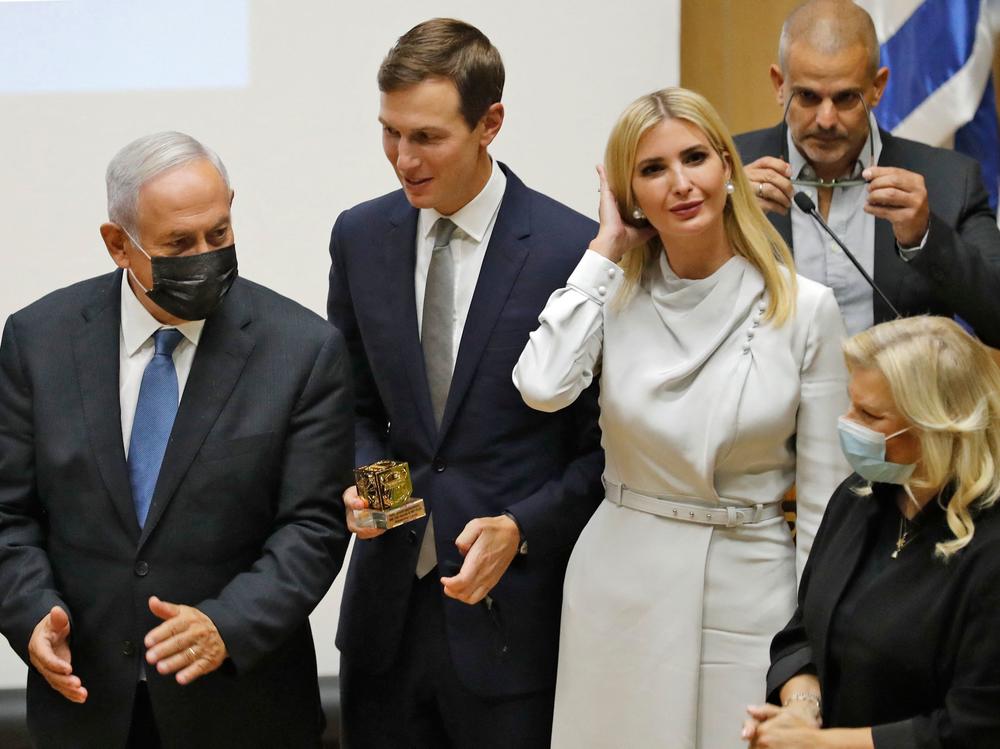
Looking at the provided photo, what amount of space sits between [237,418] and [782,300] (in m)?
1.03

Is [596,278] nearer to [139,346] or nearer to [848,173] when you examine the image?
[848,173]

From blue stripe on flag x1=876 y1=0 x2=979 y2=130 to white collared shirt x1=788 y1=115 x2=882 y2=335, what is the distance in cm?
124

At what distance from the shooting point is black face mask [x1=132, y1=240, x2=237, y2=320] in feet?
8.09

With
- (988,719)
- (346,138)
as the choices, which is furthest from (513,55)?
(988,719)

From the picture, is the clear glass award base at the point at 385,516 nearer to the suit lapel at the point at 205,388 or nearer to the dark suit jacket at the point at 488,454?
the dark suit jacket at the point at 488,454

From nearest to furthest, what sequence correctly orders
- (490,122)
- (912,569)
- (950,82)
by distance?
(912,569) → (490,122) → (950,82)

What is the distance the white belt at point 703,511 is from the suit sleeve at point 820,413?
0.25 feet

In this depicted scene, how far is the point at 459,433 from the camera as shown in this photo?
2.70 m

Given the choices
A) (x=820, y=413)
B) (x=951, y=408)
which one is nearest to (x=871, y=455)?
(x=951, y=408)

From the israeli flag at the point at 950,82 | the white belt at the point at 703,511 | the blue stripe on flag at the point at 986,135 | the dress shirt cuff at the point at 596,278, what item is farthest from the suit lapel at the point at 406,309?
the blue stripe on flag at the point at 986,135

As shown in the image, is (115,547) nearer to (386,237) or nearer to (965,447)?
(386,237)

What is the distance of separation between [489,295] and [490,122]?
376mm

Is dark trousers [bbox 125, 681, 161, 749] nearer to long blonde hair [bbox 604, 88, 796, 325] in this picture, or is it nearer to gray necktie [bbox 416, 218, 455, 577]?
gray necktie [bbox 416, 218, 455, 577]

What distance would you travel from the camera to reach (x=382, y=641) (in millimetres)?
2729
